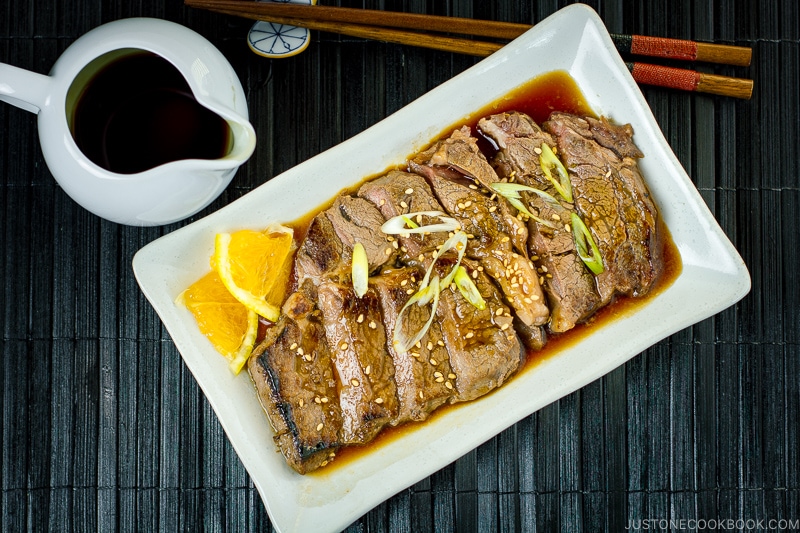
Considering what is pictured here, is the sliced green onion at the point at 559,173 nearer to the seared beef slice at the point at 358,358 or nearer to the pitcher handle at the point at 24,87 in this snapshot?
the seared beef slice at the point at 358,358

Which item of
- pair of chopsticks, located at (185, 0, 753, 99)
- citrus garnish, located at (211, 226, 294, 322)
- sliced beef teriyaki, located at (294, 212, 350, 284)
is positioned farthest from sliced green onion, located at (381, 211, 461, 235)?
pair of chopsticks, located at (185, 0, 753, 99)

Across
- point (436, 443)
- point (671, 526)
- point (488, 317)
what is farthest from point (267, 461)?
point (671, 526)

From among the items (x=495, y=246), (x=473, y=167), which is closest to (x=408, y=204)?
(x=473, y=167)

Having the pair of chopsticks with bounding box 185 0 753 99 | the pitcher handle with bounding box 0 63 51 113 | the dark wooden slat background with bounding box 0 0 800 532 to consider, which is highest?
the pair of chopsticks with bounding box 185 0 753 99

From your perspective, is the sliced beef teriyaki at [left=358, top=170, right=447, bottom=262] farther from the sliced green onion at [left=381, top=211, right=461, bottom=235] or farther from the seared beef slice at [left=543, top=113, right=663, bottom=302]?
the seared beef slice at [left=543, top=113, right=663, bottom=302]

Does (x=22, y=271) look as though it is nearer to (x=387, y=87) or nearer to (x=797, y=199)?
(x=387, y=87)

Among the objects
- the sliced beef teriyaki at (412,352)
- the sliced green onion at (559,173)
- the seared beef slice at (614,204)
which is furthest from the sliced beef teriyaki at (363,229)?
the seared beef slice at (614,204)
